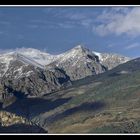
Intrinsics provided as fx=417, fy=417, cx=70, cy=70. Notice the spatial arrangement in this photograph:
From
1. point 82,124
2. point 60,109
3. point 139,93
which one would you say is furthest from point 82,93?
point 82,124

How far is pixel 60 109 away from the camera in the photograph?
171m

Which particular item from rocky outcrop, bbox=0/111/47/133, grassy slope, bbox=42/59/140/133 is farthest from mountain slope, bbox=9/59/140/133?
rocky outcrop, bbox=0/111/47/133

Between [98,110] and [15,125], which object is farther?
[98,110]

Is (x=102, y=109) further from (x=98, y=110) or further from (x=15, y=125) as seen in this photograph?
(x=15, y=125)

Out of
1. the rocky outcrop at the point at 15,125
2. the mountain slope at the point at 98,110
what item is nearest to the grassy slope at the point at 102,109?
the mountain slope at the point at 98,110

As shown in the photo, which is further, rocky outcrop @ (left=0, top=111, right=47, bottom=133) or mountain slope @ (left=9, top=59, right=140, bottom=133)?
mountain slope @ (left=9, top=59, right=140, bottom=133)

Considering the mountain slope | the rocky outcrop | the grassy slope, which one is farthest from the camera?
the mountain slope

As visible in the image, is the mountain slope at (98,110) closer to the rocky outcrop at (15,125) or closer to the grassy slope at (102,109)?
the grassy slope at (102,109)

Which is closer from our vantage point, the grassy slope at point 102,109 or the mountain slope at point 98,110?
the grassy slope at point 102,109

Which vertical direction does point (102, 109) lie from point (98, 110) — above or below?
above

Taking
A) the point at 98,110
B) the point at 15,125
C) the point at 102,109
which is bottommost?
the point at 15,125

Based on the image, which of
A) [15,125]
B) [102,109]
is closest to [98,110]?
[102,109]

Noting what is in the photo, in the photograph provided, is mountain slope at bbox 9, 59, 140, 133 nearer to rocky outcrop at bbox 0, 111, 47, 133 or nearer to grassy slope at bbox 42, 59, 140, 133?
grassy slope at bbox 42, 59, 140, 133

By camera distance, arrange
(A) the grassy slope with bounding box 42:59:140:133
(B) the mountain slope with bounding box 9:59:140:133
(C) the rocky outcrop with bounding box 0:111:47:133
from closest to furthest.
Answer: (C) the rocky outcrop with bounding box 0:111:47:133 < (A) the grassy slope with bounding box 42:59:140:133 < (B) the mountain slope with bounding box 9:59:140:133
